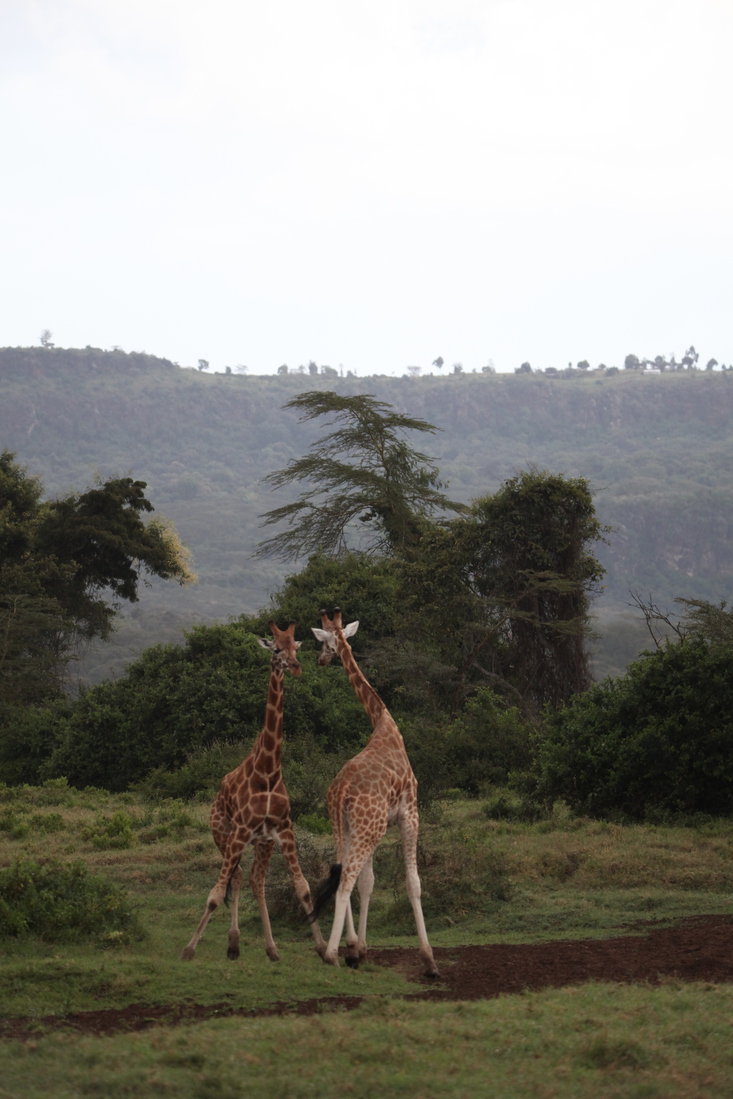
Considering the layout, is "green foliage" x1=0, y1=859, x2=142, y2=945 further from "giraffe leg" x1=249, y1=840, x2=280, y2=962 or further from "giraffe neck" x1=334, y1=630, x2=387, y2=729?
"giraffe neck" x1=334, y1=630, x2=387, y2=729

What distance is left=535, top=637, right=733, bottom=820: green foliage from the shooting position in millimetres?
14062

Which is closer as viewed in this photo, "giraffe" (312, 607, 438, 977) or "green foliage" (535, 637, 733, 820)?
"giraffe" (312, 607, 438, 977)

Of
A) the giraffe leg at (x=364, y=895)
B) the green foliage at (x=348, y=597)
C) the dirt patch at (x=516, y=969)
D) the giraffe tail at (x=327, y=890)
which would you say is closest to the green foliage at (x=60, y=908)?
the giraffe tail at (x=327, y=890)

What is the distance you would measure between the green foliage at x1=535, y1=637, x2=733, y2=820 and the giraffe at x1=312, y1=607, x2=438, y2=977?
705 cm

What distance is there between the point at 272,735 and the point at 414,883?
1.63m

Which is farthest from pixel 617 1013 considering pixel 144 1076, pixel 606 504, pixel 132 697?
pixel 606 504

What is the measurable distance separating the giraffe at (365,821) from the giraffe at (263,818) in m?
0.36

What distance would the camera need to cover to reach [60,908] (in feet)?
28.1

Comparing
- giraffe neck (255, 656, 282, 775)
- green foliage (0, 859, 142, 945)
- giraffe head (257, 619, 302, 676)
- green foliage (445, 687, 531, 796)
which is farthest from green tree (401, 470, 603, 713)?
giraffe head (257, 619, 302, 676)

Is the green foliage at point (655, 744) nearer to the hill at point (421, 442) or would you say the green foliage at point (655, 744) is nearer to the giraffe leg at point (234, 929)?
the giraffe leg at point (234, 929)

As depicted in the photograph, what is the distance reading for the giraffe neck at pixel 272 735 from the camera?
812 cm

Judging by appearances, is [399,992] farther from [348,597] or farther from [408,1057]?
[348,597]

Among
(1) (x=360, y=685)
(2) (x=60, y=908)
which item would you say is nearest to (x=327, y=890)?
(1) (x=360, y=685)

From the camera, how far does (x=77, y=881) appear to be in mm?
8992
